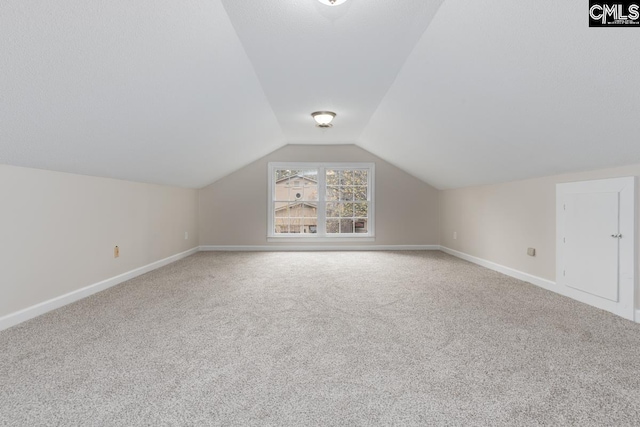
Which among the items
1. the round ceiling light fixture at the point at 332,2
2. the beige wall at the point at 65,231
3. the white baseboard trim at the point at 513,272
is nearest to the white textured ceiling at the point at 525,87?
the round ceiling light fixture at the point at 332,2

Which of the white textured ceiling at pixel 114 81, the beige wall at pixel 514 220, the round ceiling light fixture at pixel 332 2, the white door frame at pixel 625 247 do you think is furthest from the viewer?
the beige wall at pixel 514 220

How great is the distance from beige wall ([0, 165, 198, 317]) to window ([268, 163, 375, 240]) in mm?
2663

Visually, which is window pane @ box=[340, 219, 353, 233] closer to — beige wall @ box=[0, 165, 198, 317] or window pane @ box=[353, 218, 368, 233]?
window pane @ box=[353, 218, 368, 233]

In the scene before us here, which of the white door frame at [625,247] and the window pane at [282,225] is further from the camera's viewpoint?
the window pane at [282,225]

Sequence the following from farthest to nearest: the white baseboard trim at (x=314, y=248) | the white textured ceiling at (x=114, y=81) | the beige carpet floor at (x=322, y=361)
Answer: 1. the white baseboard trim at (x=314, y=248)
2. the white textured ceiling at (x=114, y=81)
3. the beige carpet floor at (x=322, y=361)

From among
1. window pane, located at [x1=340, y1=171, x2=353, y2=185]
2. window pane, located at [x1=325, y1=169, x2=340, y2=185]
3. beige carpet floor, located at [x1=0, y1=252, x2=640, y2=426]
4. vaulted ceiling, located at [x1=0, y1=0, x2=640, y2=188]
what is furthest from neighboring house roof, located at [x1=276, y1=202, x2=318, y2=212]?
beige carpet floor, located at [x1=0, y1=252, x2=640, y2=426]

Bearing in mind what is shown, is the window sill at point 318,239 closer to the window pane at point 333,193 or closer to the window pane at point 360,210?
the window pane at point 360,210

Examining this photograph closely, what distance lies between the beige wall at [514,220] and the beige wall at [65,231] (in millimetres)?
4902

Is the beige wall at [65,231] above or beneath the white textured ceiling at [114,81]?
beneath

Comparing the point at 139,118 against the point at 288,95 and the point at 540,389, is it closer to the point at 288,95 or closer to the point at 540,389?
the point at 288,95

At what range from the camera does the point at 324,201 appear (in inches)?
261

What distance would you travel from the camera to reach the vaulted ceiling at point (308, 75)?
1707 mm

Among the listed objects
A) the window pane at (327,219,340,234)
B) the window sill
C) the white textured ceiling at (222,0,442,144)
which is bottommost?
the window sill

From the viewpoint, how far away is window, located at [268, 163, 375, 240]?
659 cm
